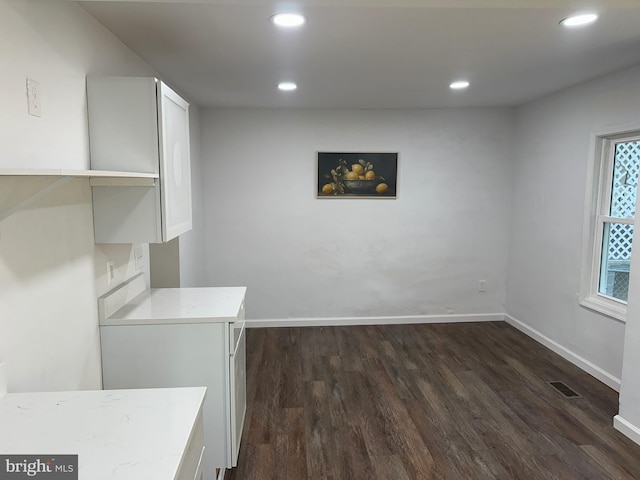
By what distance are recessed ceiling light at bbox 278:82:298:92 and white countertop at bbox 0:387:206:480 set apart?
101 inches

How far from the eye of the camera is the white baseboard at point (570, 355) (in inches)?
129

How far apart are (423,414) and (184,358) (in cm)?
171

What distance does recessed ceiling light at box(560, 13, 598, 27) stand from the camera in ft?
6.75

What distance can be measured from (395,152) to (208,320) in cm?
312

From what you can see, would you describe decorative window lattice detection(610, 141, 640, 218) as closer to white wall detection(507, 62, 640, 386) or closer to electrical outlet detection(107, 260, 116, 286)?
white wall detection(507, 62, 640, 386)

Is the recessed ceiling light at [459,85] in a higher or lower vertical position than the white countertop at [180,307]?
higher

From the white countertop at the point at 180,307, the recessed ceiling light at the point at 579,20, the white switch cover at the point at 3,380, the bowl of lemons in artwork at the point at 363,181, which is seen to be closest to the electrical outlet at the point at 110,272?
the white countertop at the point at 180,307

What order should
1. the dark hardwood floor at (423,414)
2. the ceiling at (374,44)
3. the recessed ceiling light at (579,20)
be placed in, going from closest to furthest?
1. the ceiling at (374,44)
2. the recessed ceiling light at (579,20)
3. the dark hardwood floor at (423,414)

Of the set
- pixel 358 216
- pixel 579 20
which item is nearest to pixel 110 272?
pixel 579 20

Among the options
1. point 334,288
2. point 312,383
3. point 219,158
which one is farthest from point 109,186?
point 334,288

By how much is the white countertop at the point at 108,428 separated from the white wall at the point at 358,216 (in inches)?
127

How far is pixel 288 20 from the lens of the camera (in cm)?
207

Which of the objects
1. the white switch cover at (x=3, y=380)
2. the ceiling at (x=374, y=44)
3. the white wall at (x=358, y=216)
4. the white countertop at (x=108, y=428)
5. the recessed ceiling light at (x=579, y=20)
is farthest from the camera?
the white wall at (x=358, y=216)

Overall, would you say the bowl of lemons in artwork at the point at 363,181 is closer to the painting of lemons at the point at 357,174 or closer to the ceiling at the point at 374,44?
the painting of lemons at the point at 357,174
